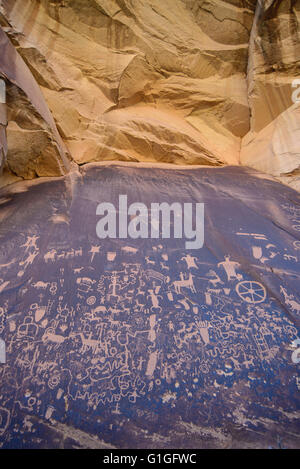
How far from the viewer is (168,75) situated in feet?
14.3

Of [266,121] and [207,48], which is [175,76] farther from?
[266,121]

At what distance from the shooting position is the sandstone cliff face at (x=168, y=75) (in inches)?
147

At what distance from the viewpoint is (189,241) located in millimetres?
2320

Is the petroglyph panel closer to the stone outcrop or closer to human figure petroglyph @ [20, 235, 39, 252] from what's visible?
human figure petroglyph @ [20, 235, 39, 252]

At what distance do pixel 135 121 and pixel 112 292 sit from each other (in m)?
3.08

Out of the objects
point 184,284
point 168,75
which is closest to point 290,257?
point 184,284

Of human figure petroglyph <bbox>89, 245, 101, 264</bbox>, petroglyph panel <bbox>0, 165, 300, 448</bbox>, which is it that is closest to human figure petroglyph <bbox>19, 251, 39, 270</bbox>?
petroglyph panel <bbox>0, 165, 300, 448</bbox>

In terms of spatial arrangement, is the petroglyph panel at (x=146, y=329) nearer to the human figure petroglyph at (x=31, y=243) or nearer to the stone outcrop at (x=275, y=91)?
the human figure petroglyph at (x=31, y=243)

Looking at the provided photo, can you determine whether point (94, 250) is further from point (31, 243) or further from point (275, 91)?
point (275, 91)

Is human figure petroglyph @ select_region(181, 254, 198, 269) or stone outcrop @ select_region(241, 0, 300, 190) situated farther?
stone outcrop @ select_region(241, 0, 300, 190)

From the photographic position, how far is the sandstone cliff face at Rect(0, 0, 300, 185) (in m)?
3.72

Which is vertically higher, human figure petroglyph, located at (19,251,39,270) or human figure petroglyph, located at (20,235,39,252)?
human figure petroglyph, located at (20,235,39,252)

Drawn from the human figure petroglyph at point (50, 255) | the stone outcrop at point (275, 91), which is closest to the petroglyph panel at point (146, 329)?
the human figure petroglyph at point (50, 255)

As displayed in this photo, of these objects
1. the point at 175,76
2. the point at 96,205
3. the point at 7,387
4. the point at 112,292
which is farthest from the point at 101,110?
the point at 7,387
